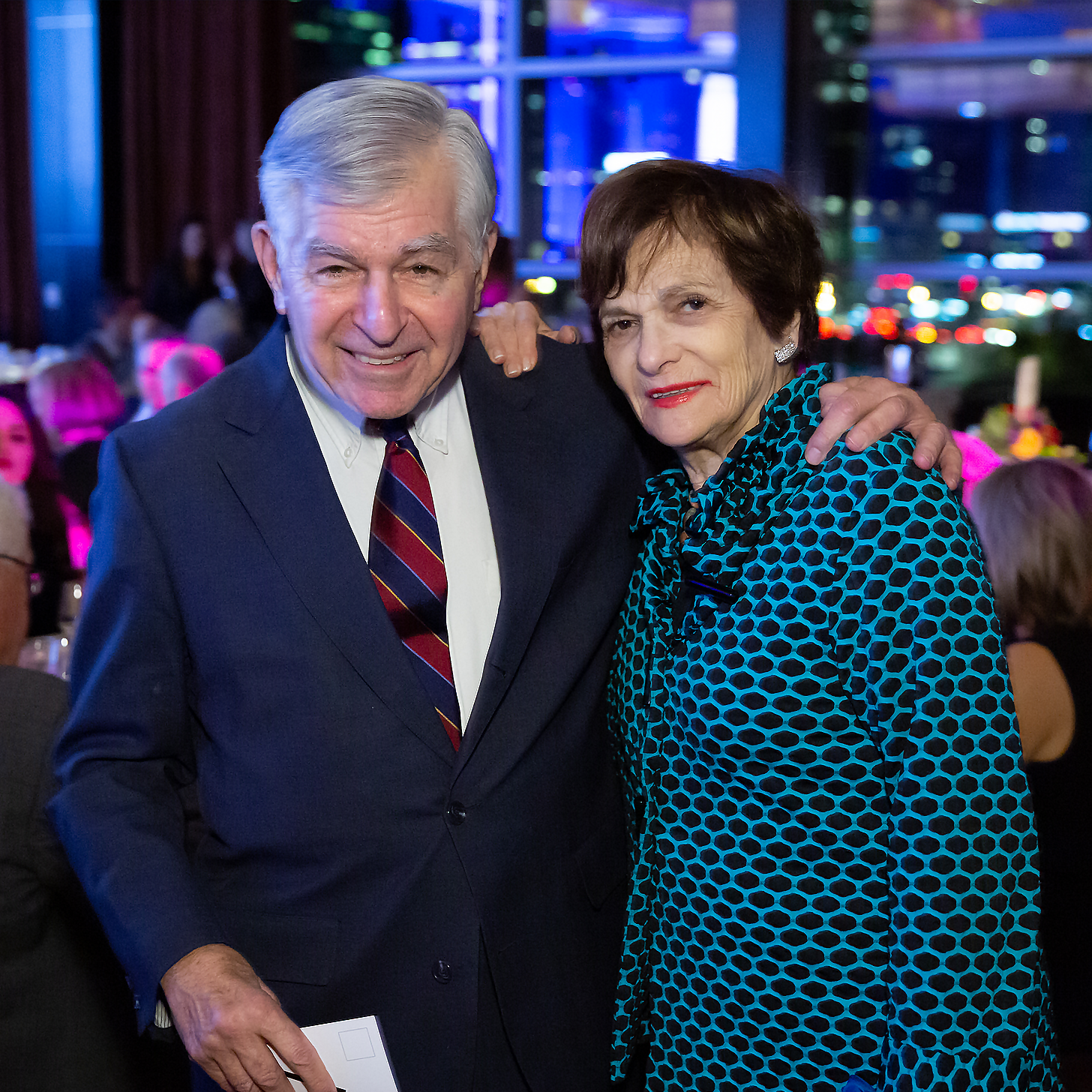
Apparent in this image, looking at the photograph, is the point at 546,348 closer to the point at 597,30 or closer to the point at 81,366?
the point at 81,366

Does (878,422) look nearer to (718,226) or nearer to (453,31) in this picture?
(718,226)

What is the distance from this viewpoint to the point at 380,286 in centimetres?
138

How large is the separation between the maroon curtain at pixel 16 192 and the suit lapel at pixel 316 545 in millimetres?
9173

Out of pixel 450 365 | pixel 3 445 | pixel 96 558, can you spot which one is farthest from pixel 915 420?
pixel 3 445

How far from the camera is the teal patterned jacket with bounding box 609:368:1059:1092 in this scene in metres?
1.23

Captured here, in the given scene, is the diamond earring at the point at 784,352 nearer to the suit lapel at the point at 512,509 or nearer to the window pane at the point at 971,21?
the suit lapel at the point at 512,509

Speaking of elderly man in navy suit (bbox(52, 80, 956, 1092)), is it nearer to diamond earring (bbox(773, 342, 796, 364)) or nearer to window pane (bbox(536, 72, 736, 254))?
diamond earring (bbox(773, 342, 796, 364))

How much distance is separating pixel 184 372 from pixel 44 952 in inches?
115

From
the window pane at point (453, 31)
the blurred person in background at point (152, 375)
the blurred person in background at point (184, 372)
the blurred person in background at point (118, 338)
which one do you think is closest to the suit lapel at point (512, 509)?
the blurred person in background at point (184, 372)

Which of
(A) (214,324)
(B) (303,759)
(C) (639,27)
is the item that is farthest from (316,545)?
(C) (639,27)

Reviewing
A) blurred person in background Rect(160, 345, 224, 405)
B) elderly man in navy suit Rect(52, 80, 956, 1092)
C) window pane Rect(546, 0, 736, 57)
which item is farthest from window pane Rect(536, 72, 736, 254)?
elderly man in navy suit Rect(52, 80, 956, 1092)

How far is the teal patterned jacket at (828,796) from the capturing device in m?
1.23

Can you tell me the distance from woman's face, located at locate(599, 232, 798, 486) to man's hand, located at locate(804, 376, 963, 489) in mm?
106

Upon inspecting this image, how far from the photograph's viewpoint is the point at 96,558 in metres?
1.40
